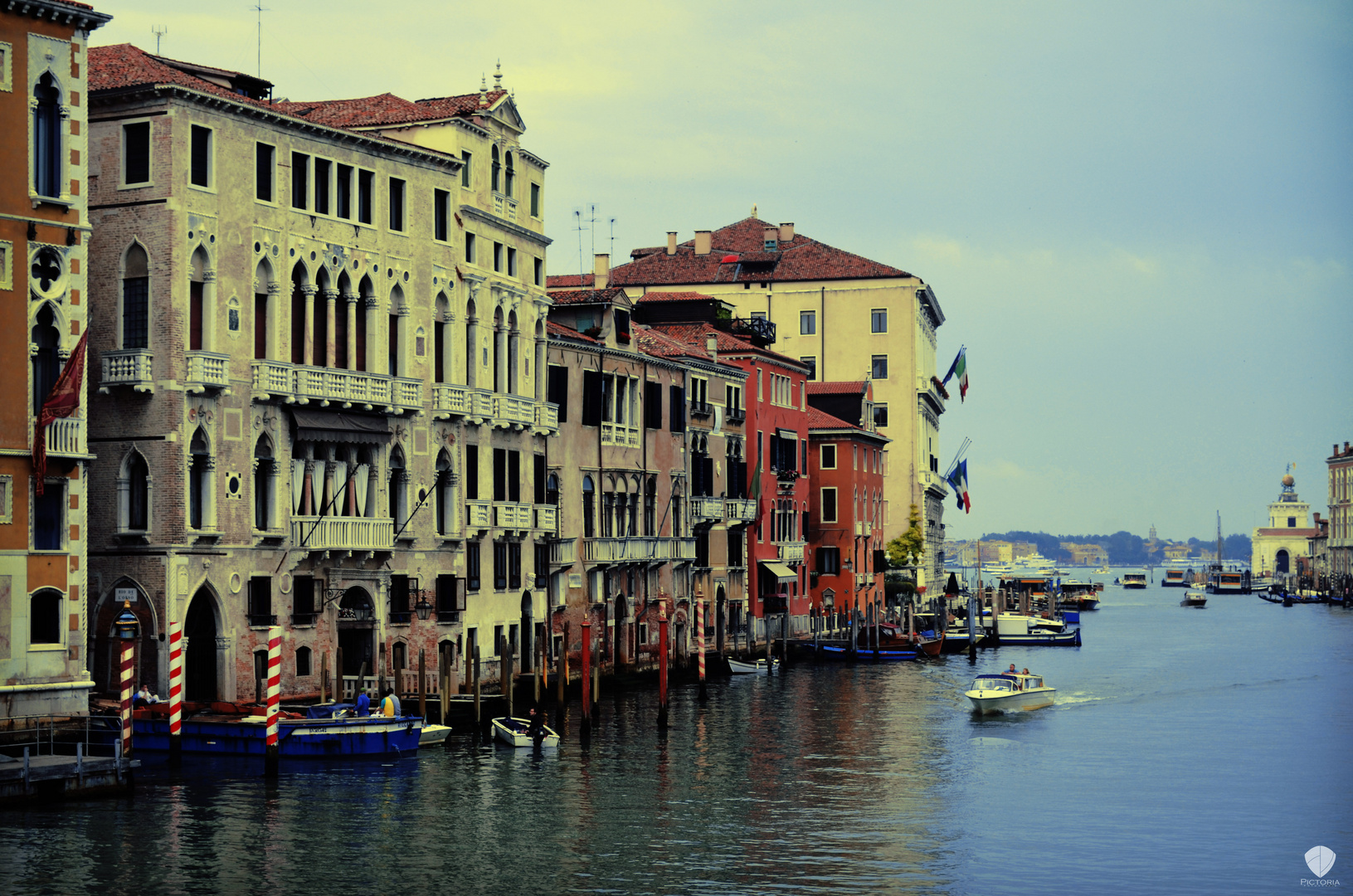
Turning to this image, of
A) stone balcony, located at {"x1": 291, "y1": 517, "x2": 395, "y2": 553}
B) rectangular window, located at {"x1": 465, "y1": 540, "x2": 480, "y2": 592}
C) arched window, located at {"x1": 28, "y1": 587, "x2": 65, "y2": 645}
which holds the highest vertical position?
stone balcony, located at {"x1": 291, "y1": 517, "x2": 395, "y2": 553}

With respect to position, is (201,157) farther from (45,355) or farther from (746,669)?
(746,669)

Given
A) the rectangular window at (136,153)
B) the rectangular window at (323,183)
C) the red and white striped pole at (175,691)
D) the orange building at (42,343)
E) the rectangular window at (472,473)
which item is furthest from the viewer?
the rectangular window at (472,473)

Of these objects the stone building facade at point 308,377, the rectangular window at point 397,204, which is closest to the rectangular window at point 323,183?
the stone building facade at point 308,377

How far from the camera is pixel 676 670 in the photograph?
66562 millimetres

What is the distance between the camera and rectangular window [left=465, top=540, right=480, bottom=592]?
170 ft

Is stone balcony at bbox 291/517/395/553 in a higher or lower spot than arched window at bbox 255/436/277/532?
lower

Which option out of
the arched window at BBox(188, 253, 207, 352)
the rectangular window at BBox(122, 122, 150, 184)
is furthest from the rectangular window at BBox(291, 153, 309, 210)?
the rectangular window at BBox(122, 122, 150, 184)

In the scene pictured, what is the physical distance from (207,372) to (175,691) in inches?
319

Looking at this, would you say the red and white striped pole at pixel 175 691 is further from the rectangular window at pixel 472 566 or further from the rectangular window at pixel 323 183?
the rectangular window at pixel 472 566

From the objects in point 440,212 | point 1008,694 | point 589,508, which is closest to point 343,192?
point 440,212

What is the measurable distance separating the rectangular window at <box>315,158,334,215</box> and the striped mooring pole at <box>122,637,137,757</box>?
1440 cm

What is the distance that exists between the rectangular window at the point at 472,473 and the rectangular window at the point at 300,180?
945 cm

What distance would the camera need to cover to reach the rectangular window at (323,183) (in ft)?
151

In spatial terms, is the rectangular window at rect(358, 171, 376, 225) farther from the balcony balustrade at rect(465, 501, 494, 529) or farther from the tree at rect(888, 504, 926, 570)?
the tree at rect(888, 504, 926, 570)
